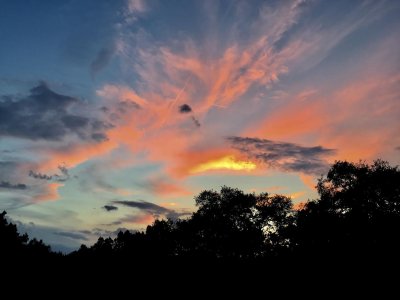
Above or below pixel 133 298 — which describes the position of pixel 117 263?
above

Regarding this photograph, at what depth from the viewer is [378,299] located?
941 inches

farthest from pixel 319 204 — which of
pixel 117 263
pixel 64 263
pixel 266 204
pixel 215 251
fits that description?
pixel 64 263

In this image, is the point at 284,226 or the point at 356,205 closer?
the point at 356,205

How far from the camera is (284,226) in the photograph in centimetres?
7825

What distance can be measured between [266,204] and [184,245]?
24722 mm

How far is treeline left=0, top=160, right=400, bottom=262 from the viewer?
4597 cm

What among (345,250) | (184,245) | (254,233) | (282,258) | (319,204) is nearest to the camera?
(345,250)

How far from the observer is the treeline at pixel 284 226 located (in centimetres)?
4597

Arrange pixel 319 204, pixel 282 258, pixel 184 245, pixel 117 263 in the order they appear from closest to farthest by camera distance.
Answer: pixel 282 258 → pixel 117 263 → pixel 319 204 → pixel 184 245

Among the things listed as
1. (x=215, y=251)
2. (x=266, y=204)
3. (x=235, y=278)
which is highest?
(x=266, y=204)

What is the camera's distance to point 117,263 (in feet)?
152

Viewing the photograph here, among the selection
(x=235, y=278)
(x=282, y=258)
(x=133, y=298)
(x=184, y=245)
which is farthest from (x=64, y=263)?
(x=184, y=245)

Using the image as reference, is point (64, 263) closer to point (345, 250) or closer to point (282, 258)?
point (282, 258)

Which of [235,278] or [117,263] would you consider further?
[117,263]
